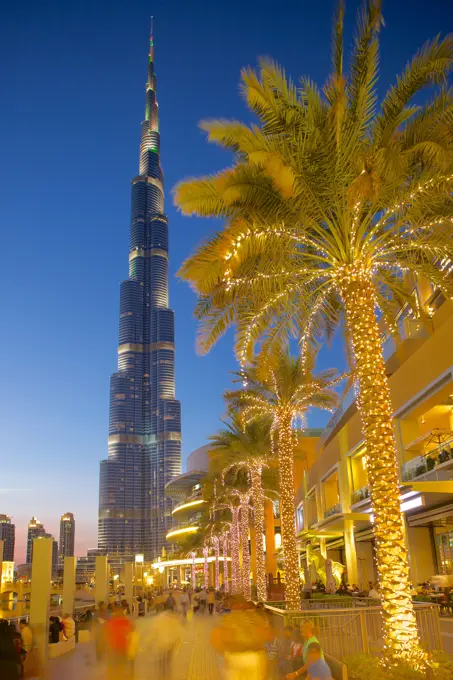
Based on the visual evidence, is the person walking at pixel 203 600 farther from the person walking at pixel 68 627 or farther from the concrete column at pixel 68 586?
the person walking at pixel 68 627

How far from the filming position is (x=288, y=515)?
2123 cm

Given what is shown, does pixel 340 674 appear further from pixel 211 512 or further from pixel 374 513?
pixel 211 512

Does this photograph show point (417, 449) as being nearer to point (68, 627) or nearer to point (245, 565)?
point (68, 627)

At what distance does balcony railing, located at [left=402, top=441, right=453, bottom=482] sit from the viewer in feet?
68.0

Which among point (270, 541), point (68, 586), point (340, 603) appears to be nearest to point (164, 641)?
point (340, 603)

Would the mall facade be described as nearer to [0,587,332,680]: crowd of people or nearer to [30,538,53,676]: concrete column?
[0,587,332,680]: crowd of people

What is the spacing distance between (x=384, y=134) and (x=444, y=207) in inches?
81.9

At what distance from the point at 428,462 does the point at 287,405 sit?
5443 mm

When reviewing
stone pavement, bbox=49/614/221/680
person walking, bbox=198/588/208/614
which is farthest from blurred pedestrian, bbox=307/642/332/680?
person walking, bbox=198/588/208/614

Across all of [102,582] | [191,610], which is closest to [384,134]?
[102,582]

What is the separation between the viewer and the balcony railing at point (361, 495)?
31.6 meters

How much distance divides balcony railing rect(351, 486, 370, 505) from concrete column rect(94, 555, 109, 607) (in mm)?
13418

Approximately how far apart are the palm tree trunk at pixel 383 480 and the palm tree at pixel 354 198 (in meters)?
0.02

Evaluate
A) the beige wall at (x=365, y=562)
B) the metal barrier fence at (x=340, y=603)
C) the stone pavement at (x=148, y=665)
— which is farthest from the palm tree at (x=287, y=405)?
the beige wall at (x=365, y=562)
